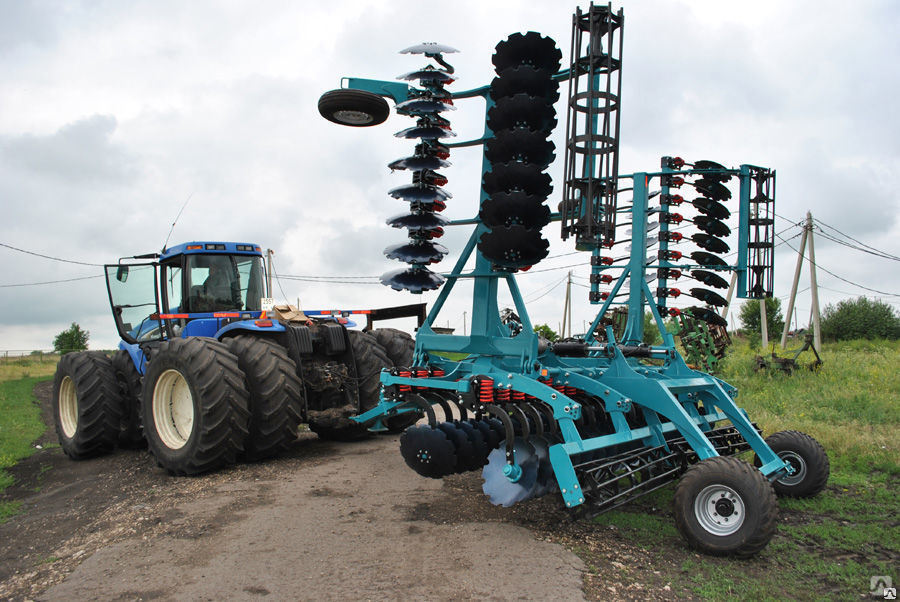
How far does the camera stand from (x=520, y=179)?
5.31 meters

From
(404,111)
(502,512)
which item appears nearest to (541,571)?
(502,512)

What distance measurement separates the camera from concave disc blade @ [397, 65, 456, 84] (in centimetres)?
611

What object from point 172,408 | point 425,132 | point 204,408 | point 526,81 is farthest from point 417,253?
point 172,408

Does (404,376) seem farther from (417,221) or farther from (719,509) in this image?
(719,509)

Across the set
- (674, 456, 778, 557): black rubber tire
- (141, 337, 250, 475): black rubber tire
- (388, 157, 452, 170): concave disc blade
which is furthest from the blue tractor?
(674, 456, 778, 557): black rubber tire

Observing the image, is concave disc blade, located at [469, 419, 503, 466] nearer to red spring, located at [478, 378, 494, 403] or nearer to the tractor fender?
red spring, located at [478, 378, 494, 403]

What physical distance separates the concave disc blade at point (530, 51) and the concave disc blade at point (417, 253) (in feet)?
5.42

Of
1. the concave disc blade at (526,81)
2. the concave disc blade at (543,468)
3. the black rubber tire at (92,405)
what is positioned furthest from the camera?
the black rubber tire at (92,405)

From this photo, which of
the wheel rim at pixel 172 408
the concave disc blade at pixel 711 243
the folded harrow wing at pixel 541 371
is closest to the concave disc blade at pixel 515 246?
the folded harrow wing at pixel 541 371

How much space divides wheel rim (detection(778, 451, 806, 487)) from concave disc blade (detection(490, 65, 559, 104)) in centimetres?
361

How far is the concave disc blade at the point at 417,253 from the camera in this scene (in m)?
6.06

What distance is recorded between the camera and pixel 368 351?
8516 millimetres

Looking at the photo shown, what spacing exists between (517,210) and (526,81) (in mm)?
1114

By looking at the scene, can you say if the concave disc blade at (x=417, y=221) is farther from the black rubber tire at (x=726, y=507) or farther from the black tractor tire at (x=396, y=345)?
the black tractor tire at (x=396, y=345)
